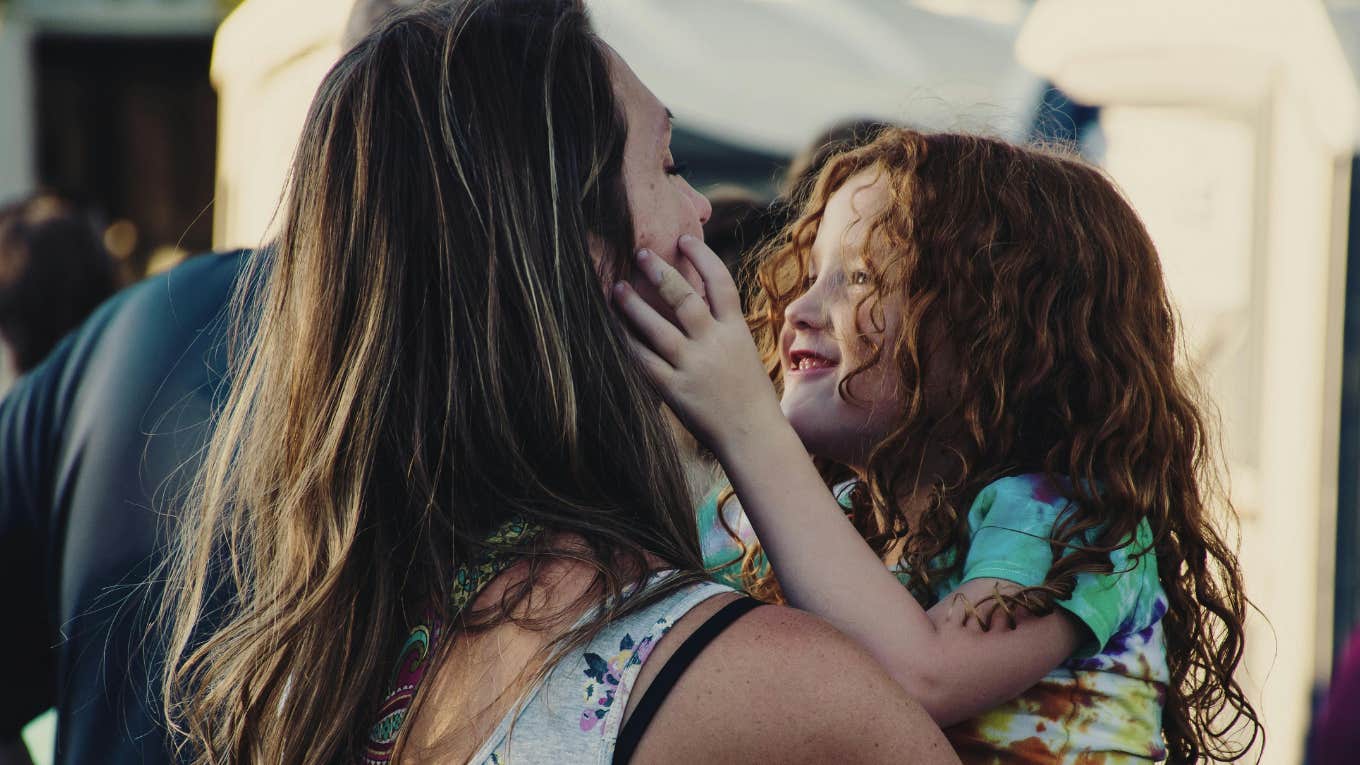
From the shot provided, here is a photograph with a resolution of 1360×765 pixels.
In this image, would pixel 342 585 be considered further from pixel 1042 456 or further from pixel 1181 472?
pixel 1181 472

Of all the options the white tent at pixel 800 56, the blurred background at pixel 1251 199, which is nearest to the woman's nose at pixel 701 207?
the blurred background at pixel 1251 199

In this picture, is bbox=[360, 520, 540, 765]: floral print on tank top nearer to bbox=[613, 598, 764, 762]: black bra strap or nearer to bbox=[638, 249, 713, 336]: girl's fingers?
bbox=[613, 598, 764, 762]: black bra strap

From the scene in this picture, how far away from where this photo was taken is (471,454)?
137 cm

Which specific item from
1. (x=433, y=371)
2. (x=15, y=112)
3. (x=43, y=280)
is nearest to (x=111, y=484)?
(x=433, y=371)

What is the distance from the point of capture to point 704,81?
21.1 ft

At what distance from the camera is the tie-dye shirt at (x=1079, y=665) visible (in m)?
1.67

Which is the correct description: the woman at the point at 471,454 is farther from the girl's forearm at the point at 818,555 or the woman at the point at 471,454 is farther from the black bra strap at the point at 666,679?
the girl's forearm at the point at 818,555

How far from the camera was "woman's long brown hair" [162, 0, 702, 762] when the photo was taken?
136 centimetres

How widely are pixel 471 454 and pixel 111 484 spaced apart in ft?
3.17

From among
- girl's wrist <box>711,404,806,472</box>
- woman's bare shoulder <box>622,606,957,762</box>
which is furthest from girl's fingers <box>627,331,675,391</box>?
woman's bare shoulder <box>622,606,957,762</box>

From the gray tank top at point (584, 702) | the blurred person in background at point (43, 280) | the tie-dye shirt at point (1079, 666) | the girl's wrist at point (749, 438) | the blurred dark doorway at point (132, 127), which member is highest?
the girl's wrist at point (749, 438)

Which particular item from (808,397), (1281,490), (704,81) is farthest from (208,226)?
(808,397)

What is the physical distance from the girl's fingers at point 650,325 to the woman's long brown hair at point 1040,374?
44 centimetres

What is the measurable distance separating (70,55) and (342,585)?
10.7m
